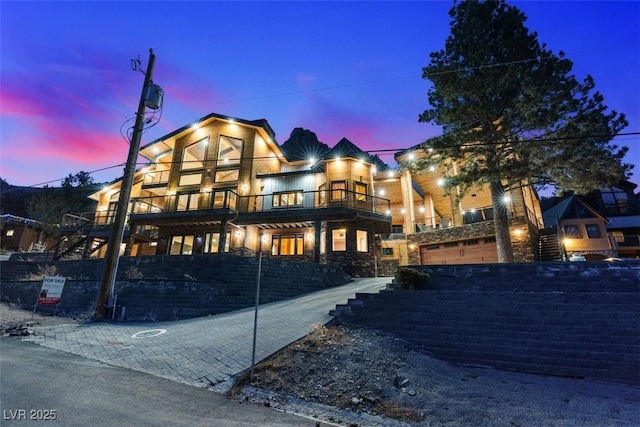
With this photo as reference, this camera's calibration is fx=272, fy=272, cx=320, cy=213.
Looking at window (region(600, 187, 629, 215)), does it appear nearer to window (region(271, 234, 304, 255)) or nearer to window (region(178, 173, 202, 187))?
window (region(271, 234, 304, 255))

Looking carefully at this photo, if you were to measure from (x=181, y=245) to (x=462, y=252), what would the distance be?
2177 cm

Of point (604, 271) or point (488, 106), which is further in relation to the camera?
point (488, 106)

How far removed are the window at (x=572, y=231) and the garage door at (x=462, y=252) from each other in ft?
64.0

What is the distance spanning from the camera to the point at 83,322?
9883 mm

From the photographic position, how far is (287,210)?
2005 centimetres

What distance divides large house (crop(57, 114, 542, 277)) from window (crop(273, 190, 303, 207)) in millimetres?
83

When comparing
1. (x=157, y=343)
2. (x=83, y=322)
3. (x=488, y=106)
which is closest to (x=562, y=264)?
(x=488, y=106)

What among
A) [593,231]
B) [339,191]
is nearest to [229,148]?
[339,191]

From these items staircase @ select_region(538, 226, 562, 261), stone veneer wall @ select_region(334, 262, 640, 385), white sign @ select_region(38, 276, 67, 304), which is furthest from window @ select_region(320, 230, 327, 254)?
staircase @ select_region(538, 226, 562, 261)

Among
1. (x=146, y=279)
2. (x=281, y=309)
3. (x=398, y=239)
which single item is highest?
(x=398, y=239)

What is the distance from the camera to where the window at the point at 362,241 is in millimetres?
20091

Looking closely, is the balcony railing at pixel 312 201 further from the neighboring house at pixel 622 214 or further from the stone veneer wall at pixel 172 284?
the neighboring house at pixel 622 214

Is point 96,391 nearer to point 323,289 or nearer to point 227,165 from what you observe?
point 323,289

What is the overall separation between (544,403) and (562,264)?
648 centimetres
